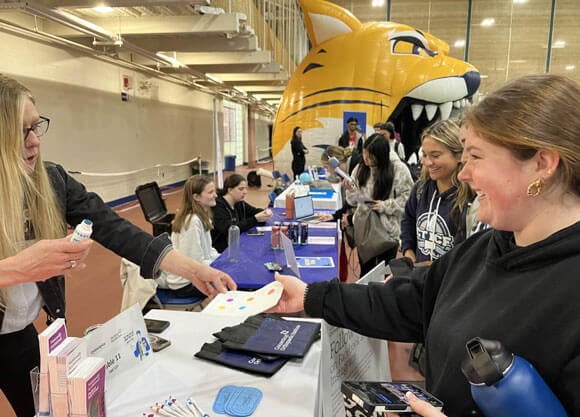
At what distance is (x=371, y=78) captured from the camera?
7227mm

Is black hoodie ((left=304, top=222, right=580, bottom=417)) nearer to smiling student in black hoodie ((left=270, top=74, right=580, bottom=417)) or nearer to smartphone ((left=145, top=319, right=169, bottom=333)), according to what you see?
smiling student in black hoodie ((left=270, top=74, right=580, bottom=417))

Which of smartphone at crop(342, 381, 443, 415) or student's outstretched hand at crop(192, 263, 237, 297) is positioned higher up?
student's outstretched hand at crop(192, 263, 237, 297)

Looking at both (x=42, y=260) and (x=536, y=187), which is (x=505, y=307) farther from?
(x=42, y=260)

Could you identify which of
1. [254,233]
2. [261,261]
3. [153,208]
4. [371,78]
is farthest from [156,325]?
[371,78]

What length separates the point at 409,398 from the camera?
2.93 feet

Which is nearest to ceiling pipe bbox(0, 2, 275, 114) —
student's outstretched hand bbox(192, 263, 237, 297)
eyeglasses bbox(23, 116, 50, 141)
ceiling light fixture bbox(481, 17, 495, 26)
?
eyeglasses bbox(23, 116, 50, 141)

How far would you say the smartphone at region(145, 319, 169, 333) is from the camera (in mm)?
1498

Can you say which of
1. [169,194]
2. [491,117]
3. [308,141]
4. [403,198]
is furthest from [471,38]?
[491,117]

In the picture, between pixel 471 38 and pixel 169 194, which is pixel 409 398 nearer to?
pixel 169 194

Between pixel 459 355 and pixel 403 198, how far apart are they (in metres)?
2.60

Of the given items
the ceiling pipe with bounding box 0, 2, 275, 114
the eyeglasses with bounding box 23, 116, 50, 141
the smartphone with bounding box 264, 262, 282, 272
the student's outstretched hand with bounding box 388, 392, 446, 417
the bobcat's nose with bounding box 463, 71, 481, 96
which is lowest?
the smartphone with bounding box 264, 262, 282, 272

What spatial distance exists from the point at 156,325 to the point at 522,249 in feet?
3.94

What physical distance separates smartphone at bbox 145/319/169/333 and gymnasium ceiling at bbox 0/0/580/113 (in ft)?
12.9

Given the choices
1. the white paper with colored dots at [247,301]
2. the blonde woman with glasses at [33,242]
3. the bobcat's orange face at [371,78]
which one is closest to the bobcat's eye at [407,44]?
the bobcat's orange face at [371,78]
